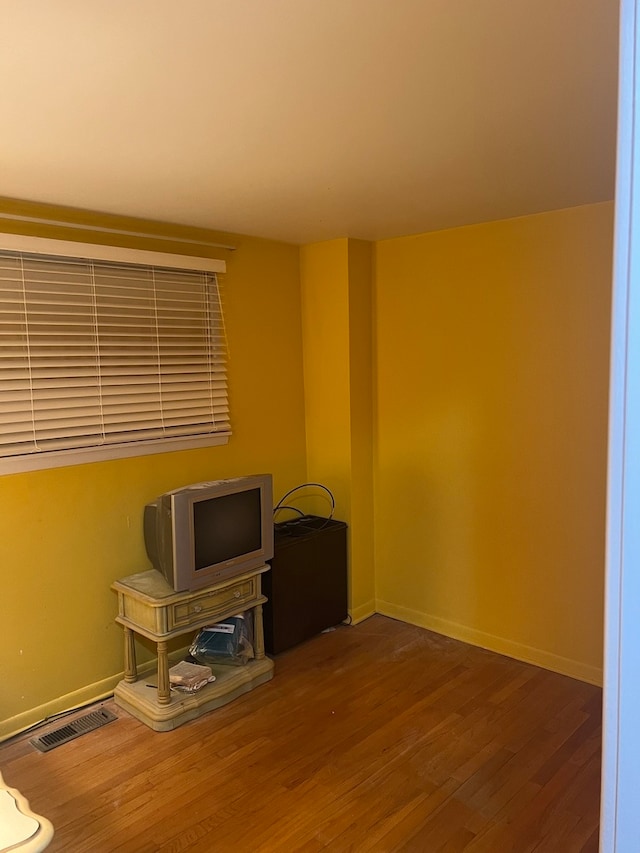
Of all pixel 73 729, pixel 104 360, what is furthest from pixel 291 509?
pixel 73 729

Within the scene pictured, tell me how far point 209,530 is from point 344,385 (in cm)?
127

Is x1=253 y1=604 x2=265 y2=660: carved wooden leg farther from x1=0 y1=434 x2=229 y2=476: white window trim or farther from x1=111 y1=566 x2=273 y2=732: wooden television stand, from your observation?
x1=0 y1=434 x2=229 y2=476: white window trim

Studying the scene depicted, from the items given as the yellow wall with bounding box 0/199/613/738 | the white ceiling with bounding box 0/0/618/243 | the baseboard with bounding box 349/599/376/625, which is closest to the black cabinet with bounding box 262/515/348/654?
the baseboard with bounding box 349/599/376/625

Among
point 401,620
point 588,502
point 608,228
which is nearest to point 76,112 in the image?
point 608,228

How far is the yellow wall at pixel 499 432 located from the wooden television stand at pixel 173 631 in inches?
43.0

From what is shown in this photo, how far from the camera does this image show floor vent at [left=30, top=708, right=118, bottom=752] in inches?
107

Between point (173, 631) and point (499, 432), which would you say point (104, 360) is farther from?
point (499, 432)

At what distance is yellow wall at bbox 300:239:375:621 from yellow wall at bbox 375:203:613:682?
100mm

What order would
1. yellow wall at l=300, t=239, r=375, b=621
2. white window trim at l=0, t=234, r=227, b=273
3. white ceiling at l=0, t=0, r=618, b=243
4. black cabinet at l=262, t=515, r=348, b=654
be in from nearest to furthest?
1. white ceiling at l=0, t=0, r=618, b=243
2. white window trim at l=0, t=234, r=227, b=273
3. black cabinet at l=262, t=515, r=348, b=654
4. yellow wall at l=300, t=239, r=375, b=621

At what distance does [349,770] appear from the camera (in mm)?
2518

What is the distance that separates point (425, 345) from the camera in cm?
364

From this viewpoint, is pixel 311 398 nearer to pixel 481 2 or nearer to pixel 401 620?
pixel 401 620

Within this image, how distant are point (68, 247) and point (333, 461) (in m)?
1.90

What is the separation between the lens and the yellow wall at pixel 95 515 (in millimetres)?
2791
